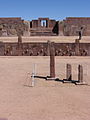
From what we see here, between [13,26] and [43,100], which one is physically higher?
[13,26]

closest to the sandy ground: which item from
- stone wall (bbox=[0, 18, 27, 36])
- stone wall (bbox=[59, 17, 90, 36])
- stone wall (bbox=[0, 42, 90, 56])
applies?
stone wall (bbox=[0, 42, 90, 56])

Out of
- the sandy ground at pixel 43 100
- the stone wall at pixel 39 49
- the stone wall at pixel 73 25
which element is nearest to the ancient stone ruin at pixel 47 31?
the stone wall at pixel 73 25

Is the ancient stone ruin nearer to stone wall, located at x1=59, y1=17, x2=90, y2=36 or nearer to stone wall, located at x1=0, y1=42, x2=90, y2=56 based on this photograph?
stone wall, located at x1=59, y1=17, x2=90, y2=36

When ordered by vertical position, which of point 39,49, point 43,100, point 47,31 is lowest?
point 43,100

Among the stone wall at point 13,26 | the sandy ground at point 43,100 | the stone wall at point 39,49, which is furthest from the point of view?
the stone wall at point 13,26

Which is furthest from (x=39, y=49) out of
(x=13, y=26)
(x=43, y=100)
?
(x=13, y=26)

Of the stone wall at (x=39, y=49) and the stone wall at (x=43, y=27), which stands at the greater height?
the stone wall at (x=43, y=27)

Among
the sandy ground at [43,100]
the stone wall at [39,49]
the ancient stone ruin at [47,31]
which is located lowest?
the sandy ground at [43,100]

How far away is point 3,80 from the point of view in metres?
11.3

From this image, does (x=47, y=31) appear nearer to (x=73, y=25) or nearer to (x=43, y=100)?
(x=73, y=25)

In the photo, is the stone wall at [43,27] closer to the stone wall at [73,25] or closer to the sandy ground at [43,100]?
the stone wall at [73,25]

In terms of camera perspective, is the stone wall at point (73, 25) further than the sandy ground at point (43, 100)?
Yes

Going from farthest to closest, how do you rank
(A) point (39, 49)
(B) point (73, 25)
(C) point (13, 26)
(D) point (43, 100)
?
1. (B) point (73, 25)
2. (C) point (13, 26)
3. (A) point (39, 49)
4. (D) point (43, 100)

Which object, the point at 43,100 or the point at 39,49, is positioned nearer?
the point at 43,100
